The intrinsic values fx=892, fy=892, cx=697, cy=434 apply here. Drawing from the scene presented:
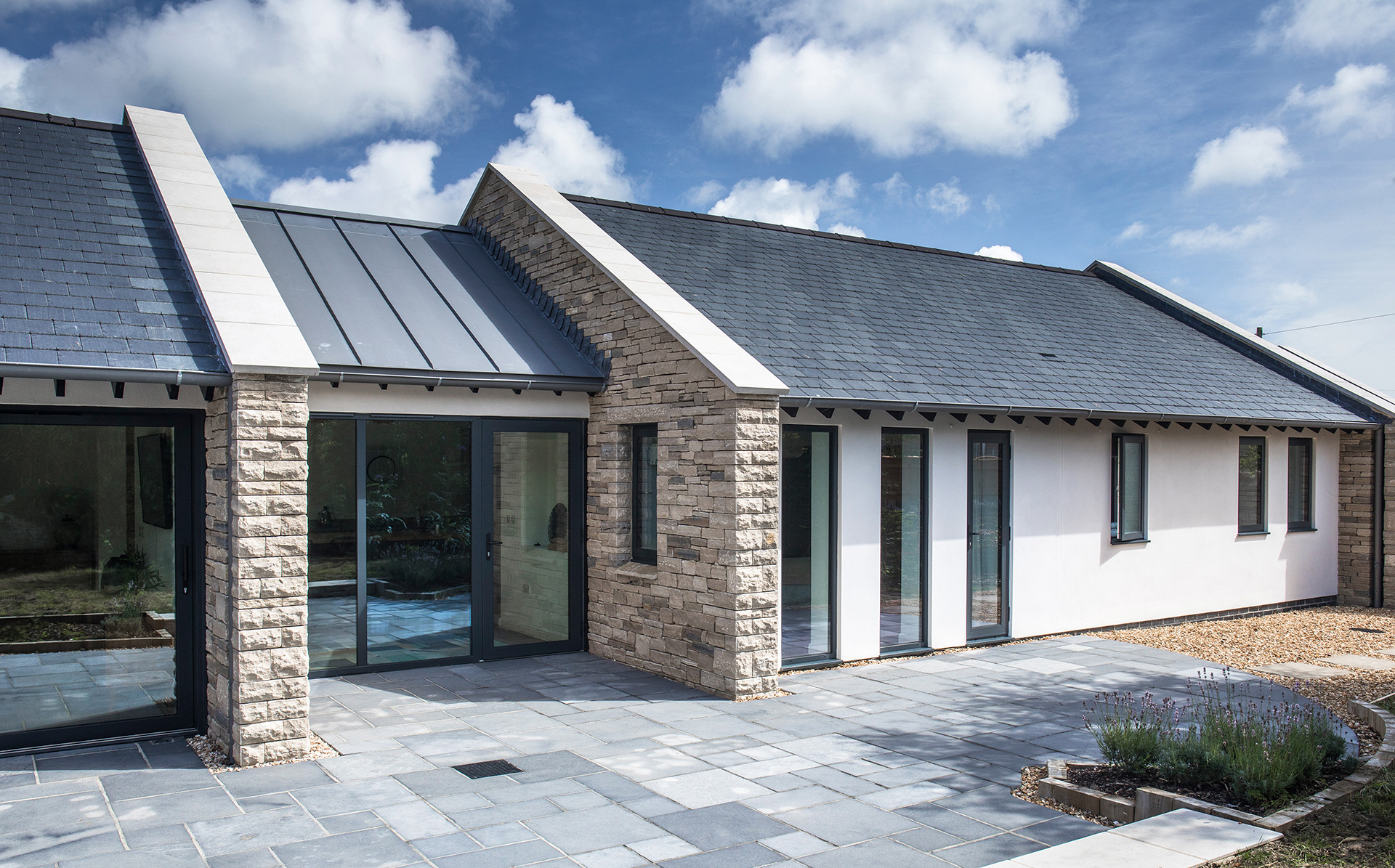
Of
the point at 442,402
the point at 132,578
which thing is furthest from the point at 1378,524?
the point at 132,578

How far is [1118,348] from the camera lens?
44.6 feet

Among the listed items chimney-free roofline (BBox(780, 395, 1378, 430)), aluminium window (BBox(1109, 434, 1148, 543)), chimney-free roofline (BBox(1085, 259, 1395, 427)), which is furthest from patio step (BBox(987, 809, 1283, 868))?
chimney-free roofline (BBox(1085, 259, 1395, 427))

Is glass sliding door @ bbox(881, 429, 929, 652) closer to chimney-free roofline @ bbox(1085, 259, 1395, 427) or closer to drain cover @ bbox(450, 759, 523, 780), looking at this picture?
drain cover @ bbox(450, 759, 523, 780)

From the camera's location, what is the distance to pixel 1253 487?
13438 mm

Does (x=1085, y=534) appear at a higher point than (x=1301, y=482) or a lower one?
lower

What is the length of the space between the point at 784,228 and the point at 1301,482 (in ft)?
30.2

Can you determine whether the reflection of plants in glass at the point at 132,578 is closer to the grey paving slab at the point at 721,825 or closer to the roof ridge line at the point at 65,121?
the grey paving slab at the point at 721,825

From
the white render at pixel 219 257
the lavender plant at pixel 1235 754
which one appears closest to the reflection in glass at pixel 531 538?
the white render at pixel 219 257

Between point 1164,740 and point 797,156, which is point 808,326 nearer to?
point 1164,740

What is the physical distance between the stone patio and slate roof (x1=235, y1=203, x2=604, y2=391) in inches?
120

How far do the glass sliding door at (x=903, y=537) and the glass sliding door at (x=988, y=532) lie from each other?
0.73 meters

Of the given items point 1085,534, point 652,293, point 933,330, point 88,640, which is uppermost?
point 652,293

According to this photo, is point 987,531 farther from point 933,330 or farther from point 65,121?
point 65,121

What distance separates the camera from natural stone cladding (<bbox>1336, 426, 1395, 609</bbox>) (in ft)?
45.9
